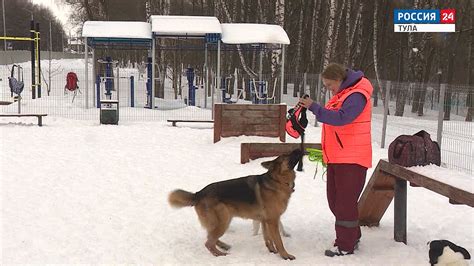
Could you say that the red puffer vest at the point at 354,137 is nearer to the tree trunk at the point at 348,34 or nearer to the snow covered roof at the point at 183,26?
the snow covered roof at the point at 183,26

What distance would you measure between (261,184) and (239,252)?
73 centimetres

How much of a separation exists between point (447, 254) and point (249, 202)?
1775 millimetres

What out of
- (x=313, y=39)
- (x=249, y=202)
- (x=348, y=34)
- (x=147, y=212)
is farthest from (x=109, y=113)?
(x=313, y=39)

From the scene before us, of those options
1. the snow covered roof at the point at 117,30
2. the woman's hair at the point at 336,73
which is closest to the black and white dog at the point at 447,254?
the woman's hair at the point at 336,73

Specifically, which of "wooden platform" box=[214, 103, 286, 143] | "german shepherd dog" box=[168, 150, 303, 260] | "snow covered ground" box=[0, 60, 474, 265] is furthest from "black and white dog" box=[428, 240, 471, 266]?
"wooden platform" box=[214, 103, 286, 143]

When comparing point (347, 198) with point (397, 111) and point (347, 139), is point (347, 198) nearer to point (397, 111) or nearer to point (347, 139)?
point (347, 139)

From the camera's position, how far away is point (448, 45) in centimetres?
2391

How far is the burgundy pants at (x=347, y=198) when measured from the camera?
4363mm

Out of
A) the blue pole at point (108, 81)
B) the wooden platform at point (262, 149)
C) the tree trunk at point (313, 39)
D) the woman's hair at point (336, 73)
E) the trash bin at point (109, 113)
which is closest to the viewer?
the woman's hair at point (336, 73)

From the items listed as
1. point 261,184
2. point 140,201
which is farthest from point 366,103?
point 140,201

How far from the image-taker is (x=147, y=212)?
5.97 m

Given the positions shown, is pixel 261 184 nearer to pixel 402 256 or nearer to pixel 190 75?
pixel 402 256

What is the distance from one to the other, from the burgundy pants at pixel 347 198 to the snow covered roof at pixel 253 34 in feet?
39.7

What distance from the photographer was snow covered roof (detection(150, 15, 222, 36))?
16188 mm
